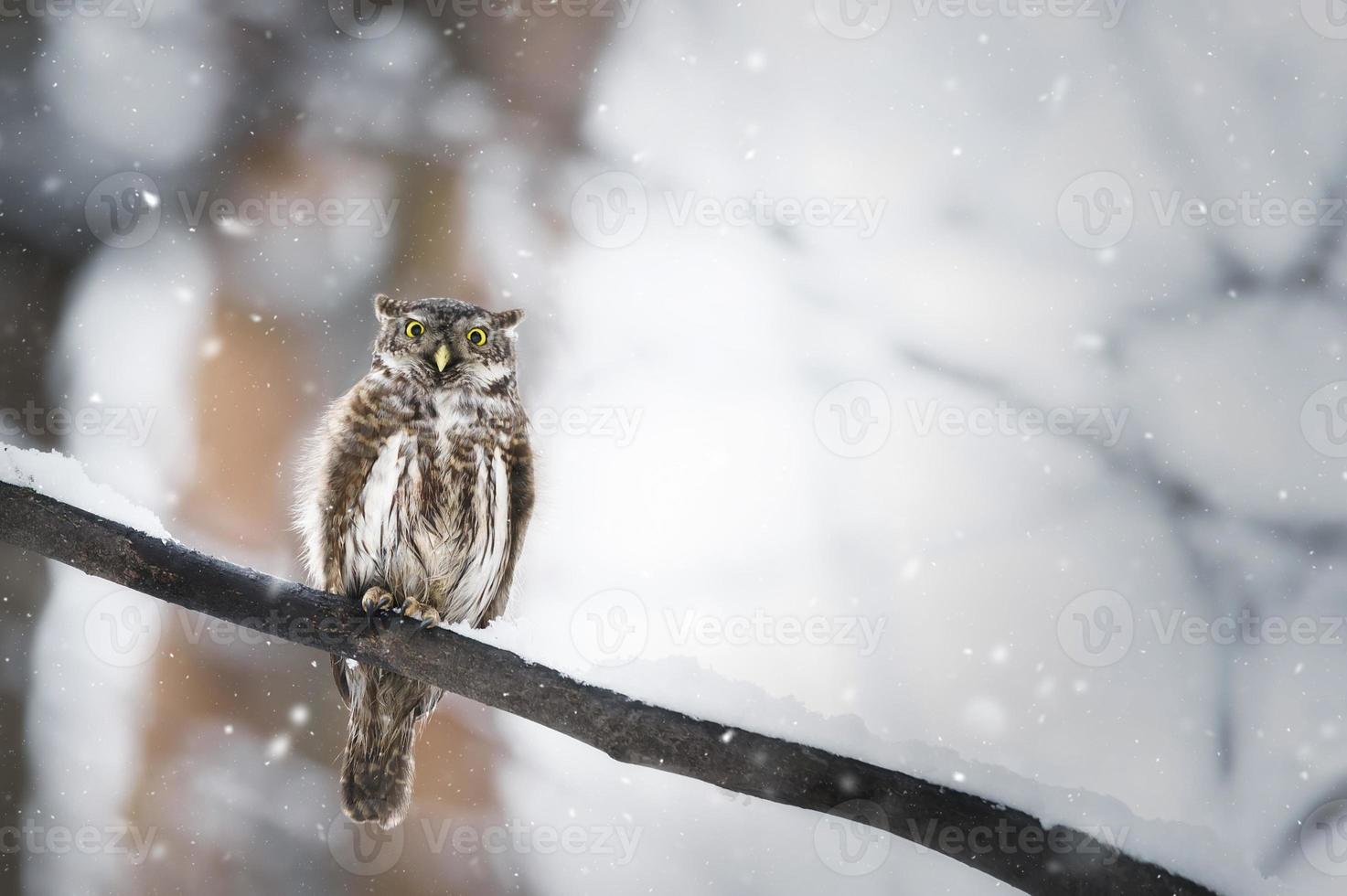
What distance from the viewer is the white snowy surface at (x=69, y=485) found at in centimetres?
240

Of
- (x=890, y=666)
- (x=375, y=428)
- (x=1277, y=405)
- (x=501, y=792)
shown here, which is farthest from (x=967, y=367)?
(x=375, y=428)

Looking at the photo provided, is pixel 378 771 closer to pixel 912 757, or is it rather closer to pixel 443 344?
pixel 443 344

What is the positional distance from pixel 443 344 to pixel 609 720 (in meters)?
1.99

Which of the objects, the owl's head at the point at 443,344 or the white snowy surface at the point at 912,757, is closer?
the white snowy surface at the point at 912,757

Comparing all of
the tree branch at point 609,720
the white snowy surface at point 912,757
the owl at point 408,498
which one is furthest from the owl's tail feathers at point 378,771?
the white snowy surface at point 912,757

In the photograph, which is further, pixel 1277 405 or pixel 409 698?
pixel 1277 405

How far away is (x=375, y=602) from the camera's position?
2.69 meters

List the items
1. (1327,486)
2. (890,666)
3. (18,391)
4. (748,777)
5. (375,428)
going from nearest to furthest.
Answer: (748,777), (375,428), (18,391), (1327,486), (890,666)

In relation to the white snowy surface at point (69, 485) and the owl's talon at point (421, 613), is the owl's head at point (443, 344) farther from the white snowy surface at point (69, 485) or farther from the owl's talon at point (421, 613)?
the white snowy surface at point (69, 485)

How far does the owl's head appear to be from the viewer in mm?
3592

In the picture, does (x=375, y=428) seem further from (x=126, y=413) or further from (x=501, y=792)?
(x=501, y=792)

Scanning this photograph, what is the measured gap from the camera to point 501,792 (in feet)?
21.8

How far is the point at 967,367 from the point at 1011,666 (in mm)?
2849

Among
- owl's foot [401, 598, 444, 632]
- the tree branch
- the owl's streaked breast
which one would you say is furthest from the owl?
the tree branch
